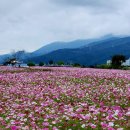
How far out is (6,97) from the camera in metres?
13.0

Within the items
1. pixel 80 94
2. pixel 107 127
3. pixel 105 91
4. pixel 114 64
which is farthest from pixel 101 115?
pixel 114 64

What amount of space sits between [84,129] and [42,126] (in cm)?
87

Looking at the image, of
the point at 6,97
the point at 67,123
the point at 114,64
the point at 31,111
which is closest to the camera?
the point at 67,123

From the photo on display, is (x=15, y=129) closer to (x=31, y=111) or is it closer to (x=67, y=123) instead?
(x=67, y=123)

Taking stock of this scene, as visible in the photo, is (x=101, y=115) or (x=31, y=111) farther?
(x=31, y=111)

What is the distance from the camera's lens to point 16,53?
101250mm

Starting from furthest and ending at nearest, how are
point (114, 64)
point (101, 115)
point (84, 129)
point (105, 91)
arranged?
point (114, 64) → point (105, 91) → point (101, 115) → point (84, 129)

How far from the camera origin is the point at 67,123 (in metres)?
7.78

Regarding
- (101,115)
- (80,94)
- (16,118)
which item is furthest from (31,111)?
(80,94)

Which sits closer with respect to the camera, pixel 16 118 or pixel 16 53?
pixel 16 118

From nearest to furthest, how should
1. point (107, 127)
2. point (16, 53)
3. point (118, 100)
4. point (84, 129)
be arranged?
point (107, 127), point (84, 129), point (118, 100), point (16, 53)

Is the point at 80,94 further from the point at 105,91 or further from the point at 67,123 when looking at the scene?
the point at 67,123

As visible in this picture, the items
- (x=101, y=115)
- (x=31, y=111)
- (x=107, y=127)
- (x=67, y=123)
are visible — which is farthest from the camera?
(x=31, y=111)

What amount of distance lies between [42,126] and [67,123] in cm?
52
